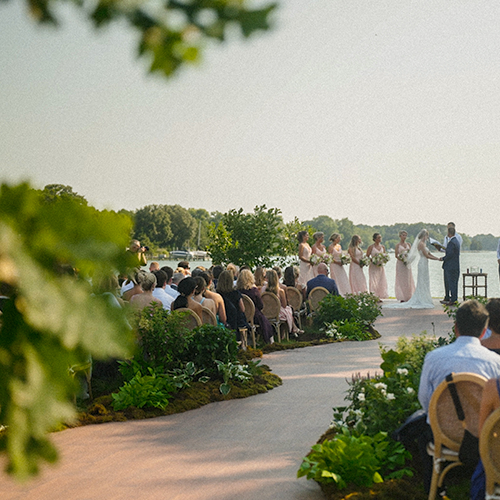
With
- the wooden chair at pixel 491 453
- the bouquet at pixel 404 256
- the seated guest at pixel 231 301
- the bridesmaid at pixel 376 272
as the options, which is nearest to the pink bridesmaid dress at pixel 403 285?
the bouquet at pixel 404 256

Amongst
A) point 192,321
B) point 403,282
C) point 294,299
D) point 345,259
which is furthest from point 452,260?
point 192,321

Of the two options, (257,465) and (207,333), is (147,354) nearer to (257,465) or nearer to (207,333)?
(207,333)

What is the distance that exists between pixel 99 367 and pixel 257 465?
11.4ft

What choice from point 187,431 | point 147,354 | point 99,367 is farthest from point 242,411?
point 99,367

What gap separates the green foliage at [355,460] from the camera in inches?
173

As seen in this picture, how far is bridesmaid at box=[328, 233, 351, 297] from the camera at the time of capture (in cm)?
1889

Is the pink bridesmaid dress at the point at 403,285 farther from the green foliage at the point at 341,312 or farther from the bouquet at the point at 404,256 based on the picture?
the green foliage at the point at 341,312

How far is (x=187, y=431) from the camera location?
20.7 ft

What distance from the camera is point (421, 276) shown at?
18.8 meters

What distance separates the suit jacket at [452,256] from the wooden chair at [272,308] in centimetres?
783

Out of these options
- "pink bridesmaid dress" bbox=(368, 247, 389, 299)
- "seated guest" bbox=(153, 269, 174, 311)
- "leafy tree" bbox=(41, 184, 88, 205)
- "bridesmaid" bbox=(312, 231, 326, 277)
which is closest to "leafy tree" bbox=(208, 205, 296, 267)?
"bridesmaid" bbox=(312, 231, 326, 277)

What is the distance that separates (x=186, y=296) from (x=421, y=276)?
11.6 meters

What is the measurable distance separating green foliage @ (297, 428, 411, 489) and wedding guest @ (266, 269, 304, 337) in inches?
316

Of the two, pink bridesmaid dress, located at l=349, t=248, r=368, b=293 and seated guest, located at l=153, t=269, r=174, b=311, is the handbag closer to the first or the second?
Answer: seated guest, located at l=153, t=269, r=174, b=311
